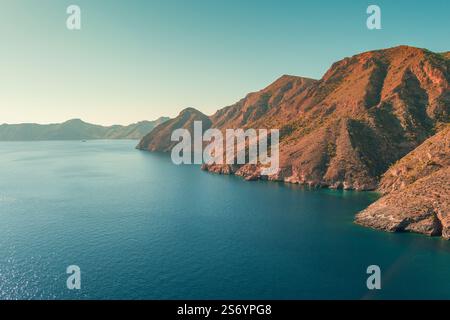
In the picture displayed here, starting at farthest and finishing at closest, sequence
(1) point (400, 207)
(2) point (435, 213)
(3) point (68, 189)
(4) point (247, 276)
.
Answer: (3) point (68, 189) → (1) point (400, 207) → (2) point (435, 213) → (4) point (247, 276)

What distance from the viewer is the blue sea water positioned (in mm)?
68375

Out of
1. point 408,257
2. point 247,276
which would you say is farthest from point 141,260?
point 408,257

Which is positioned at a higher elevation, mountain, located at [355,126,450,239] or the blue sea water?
mountain, located at [355,126,450,239]

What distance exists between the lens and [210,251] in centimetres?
8925

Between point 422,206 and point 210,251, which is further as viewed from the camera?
point 422,206

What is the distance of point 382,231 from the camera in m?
103

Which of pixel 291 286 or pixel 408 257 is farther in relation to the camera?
pixel 408 257

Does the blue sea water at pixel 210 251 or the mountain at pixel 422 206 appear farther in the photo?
the mountain at pixel 422 206

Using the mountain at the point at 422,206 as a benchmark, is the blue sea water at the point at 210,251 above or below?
below

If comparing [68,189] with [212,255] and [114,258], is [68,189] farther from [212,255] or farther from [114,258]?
[212,255]

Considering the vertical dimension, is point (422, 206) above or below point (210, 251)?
above

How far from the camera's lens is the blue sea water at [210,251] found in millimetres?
68375

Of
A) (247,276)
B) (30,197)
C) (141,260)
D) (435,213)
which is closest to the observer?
(247,276)
